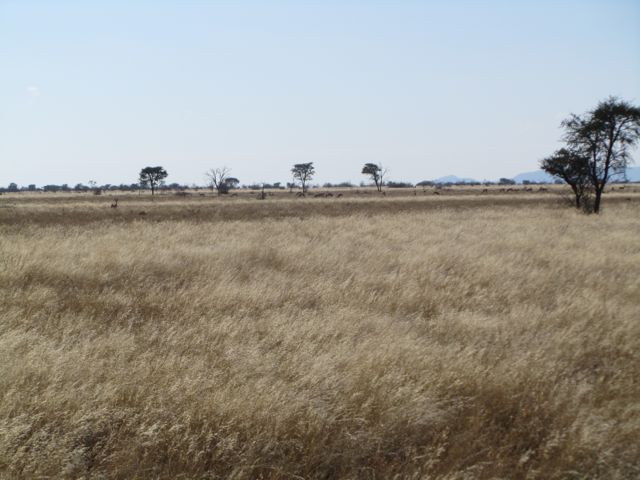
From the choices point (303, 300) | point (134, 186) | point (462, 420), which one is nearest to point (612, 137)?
point (303, 300)

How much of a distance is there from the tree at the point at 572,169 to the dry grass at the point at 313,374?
83.2 ft

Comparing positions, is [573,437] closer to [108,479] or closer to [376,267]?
[108,479]

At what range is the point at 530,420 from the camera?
3475 mm

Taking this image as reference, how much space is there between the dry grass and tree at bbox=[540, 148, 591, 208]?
2537cm

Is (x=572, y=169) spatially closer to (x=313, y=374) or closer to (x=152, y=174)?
(x=313, y=374)

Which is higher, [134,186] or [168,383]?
[134,186]

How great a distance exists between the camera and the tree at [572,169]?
97.9 ft

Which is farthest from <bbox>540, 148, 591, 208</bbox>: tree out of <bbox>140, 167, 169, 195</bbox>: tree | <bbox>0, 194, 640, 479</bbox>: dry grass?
<bbox>140, 167, 169, 195</bbox>: tree

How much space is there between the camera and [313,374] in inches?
155

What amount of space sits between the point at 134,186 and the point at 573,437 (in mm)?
138893

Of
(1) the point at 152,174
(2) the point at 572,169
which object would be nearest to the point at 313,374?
(2) the point at 572,169

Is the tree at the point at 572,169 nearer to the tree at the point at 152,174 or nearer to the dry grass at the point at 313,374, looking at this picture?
the dry grass at the point at 313,374

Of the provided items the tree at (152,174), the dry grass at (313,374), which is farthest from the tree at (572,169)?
the tree at (152,174)

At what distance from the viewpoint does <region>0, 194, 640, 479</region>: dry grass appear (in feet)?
9.67
